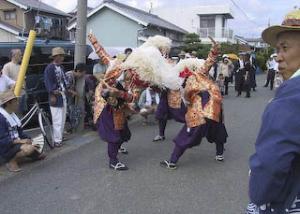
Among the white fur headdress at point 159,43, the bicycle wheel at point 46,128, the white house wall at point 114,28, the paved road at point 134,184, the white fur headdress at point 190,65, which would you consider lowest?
the paved road at point 134,184

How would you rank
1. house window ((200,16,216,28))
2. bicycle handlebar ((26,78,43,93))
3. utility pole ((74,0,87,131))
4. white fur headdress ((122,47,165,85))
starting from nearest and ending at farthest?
white fur headdress ((122,47,165,85))
utility pole ((74,0,87,131))
bicycle handlebar ((26,78,43,93))
house window ((200,16,216,28))

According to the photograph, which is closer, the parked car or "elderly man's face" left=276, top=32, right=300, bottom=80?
"elderly man's face" left=276, top=32, right=300, bottom=80

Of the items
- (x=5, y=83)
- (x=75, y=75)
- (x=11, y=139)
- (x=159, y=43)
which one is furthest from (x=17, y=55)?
(x=159, y=43)

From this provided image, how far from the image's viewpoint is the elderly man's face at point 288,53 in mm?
1847

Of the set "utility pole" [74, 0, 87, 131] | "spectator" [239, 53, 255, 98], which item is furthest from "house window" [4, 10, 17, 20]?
"utility pole" [74, 0, 87, 131]

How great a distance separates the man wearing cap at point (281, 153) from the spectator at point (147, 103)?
27.1 feet

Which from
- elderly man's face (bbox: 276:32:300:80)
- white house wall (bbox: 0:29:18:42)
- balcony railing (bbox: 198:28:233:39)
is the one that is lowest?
elderly man's face (bbox: 276:32:300:80)

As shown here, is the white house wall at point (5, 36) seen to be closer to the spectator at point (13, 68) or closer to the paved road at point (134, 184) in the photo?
the spectator at point (13, 68)

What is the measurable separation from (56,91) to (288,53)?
581 cm

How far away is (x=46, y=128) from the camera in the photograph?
24.1 ft

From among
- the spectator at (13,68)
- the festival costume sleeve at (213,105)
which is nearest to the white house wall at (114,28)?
the spectator at (13,68)

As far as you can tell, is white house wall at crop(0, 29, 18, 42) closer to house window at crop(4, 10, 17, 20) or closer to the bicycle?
house window at crop(4, 10, 17, 20)

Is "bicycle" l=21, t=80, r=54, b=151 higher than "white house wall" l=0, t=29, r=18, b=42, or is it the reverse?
"white house wall" l=0, t=29, r=18, b=42

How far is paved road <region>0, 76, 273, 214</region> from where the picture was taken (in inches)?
186
